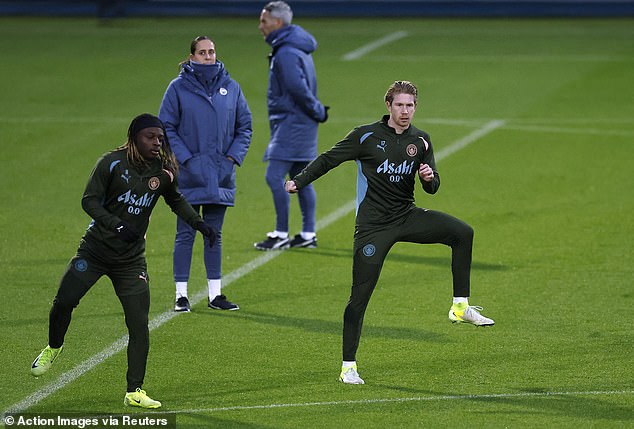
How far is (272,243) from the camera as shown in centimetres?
1420

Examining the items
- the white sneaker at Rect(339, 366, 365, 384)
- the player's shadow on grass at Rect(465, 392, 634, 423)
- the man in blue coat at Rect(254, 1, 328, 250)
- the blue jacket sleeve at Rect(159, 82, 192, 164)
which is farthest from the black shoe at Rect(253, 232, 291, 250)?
the player's shadow on grass at Rect(465, 392, 634, 423)

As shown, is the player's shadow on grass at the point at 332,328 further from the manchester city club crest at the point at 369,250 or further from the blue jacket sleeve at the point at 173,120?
the manchester city club crest at the point at 369,250

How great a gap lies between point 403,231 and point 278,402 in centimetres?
151

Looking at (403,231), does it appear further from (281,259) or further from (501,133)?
(501,133)

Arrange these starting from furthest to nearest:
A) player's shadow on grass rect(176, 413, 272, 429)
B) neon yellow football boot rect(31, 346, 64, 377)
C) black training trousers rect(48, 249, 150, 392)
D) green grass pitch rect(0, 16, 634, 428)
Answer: green grass pitch rect(0, 16, 634, 428), neon yellow football boot rect(31, 346, 64, 377), black training trousers rect(48, 249, 150, 392), player's shadow on grass rect(176, 413, 272, 429)

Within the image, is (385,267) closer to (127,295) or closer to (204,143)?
(204,143)

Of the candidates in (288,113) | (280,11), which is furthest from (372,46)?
(280,11)

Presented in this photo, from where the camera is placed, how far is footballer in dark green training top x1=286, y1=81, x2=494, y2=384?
9398mm

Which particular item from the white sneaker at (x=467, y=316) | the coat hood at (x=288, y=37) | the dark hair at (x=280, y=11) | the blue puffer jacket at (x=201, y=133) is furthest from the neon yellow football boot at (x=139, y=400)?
the dark hair at (x=280, y=11)

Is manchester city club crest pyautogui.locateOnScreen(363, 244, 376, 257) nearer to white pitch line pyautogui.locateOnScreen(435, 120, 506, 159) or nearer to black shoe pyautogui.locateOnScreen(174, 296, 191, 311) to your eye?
black shoe pyautogui.locateOnScreen(174, 296, 191, 311)

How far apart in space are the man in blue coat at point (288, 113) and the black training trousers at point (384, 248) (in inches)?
177

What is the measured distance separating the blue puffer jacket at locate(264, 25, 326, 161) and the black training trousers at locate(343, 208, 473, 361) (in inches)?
177

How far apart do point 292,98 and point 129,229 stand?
5485 millimetres

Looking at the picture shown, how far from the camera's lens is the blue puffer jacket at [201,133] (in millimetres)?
11578
